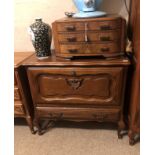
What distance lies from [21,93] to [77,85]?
48 cm

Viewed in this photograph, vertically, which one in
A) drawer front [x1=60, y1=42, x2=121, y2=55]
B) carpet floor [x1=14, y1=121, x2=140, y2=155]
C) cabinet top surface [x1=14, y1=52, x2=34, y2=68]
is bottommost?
carpet floor [x1=14, y1=121, x2=140, y2=155]

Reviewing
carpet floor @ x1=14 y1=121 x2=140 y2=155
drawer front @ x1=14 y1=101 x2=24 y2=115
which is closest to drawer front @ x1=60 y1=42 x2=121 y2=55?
drawer front @ x1=14 y1=101 x2=24 y2=115

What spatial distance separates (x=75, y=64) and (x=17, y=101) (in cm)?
62

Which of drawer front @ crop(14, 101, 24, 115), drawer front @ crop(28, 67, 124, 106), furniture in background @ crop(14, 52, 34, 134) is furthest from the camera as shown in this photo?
drawer front @ crop(14, 101, 24, 115)

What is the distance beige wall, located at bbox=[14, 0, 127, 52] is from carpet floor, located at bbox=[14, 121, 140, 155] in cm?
92

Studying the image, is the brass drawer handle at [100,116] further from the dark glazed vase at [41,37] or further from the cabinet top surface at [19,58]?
the cabinet top surface at [19,58]

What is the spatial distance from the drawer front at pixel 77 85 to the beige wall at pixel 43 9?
571mm

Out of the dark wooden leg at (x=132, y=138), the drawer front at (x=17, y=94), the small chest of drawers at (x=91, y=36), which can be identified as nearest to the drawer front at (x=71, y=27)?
the small chest of drawers at (x=91, y=36)

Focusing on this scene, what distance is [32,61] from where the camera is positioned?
4.75ft

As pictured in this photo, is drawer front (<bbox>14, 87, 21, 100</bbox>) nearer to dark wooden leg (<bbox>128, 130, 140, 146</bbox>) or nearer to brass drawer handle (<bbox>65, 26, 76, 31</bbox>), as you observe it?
brass drawer handle (<bbox>65, 26, 76, 31</bbox>)

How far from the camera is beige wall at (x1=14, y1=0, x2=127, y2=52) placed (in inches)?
63.9

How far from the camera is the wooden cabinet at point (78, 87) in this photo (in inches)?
53.3

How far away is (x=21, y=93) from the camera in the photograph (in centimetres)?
154
